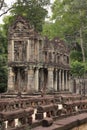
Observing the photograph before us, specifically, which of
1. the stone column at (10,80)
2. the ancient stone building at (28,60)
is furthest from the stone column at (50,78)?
the stone column at (10,80)

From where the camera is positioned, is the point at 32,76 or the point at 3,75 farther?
the point at 3,75

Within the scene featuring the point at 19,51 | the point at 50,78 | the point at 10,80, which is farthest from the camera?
the point at 50,78

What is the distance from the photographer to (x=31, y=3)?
31.3 m

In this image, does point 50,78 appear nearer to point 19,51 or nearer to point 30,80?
point 30,80

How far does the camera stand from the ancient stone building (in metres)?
33.2

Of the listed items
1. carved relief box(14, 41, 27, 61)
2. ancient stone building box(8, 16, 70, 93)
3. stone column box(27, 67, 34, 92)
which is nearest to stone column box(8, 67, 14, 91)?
ancient stone building box(8, 16, 70, 93)

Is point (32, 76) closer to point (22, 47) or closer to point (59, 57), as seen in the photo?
point (22, 47)

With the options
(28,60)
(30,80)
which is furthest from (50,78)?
(28,60)

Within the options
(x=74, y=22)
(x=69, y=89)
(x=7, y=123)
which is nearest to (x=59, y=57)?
(x=69, y=89)

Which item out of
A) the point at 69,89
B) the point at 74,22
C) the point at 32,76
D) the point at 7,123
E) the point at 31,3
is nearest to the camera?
the point at 7,123

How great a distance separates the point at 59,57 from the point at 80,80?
197 inches

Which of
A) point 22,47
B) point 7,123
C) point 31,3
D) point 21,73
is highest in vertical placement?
point 31,3

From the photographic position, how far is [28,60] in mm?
33219

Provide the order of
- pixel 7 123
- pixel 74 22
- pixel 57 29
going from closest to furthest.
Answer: pixel 7 123 → pixel 74 22 → pixel 57 29
